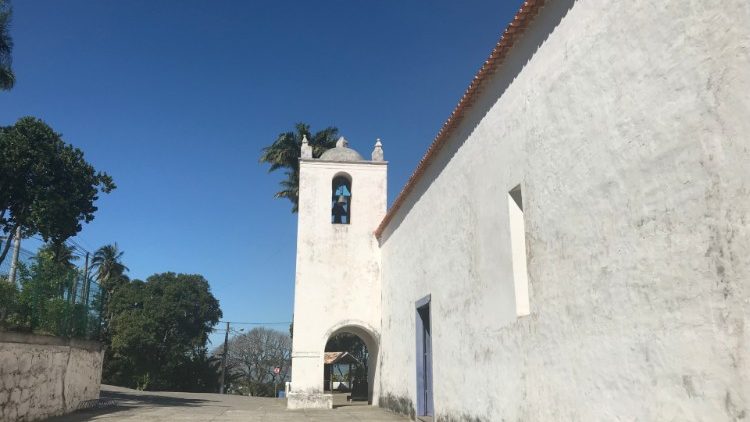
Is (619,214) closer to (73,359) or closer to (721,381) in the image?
(721,381)

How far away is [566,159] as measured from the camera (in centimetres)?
557

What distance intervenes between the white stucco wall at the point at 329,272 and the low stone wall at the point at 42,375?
566 cm

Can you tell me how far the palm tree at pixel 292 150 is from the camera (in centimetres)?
2520

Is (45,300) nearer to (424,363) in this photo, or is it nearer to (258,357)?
(424,363)

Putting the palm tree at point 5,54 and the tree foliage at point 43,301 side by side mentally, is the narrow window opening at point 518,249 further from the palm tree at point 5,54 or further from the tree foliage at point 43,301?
the palm tree at point 5,54

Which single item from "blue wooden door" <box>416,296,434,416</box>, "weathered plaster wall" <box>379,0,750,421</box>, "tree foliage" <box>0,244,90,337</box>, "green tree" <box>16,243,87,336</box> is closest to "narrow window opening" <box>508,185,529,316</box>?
"weathered plaster wall" <box>379,0,750,421</box>

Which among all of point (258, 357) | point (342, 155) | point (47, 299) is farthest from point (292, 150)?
point (258, 357)

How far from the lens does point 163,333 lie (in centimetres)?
3462

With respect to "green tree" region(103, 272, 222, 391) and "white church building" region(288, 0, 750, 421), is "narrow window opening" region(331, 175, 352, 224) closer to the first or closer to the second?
"white church building" region(288, 0, 750, 421)

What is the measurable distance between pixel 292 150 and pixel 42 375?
16.4m

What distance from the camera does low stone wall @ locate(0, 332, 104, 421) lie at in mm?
8984

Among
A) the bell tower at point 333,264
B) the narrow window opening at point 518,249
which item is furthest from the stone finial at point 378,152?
the narrow window opening at point 518,249

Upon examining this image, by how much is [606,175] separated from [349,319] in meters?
12.7

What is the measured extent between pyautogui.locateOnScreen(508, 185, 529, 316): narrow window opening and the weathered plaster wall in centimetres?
14
